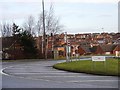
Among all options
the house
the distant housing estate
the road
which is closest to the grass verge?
the road

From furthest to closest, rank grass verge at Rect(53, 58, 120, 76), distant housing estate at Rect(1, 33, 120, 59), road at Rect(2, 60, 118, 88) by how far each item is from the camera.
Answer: distant housing estate at Rect(1, 33, 120, 59) < grass verge at Rect(53, 58, 120, 76) < road at Rect(2, 60, 118, 88)

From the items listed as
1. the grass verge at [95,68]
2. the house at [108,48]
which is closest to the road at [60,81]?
the grass verge at [95,68]

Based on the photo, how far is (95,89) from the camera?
14.6 meters

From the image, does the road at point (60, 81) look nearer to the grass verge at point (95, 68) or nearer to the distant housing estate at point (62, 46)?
the grass verge at point (95, 68)

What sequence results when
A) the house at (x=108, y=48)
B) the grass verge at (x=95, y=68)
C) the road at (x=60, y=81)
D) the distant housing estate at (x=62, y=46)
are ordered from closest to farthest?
the road at (x=60, y=81) → the grass verge at (x=95, y=68) → the distant housing estate at (x=62, y=46) → the house at (x=108, y=48)

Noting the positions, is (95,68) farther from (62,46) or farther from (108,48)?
(108,48)

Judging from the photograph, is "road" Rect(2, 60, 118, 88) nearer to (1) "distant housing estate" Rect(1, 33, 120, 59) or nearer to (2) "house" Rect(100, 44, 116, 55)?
(1) "distant housing estate" Rect(1, 33, 120, 59)

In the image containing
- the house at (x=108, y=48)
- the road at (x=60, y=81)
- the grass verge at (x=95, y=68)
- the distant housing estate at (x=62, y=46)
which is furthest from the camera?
the house at (x=108, y=48)

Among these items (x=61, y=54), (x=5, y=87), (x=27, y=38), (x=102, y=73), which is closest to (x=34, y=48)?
(x=27, y=38)

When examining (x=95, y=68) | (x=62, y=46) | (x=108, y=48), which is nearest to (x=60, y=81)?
(x=95, y=68)

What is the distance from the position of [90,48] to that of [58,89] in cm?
8561

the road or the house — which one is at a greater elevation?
the road

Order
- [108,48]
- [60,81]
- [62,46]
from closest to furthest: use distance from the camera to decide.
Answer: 1. [60,81]
2. [62,46]
3. [108,48]

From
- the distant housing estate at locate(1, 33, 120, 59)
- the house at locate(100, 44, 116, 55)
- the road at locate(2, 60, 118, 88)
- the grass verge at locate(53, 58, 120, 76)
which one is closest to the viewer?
the road at locate(2, 60, 118, 88)
